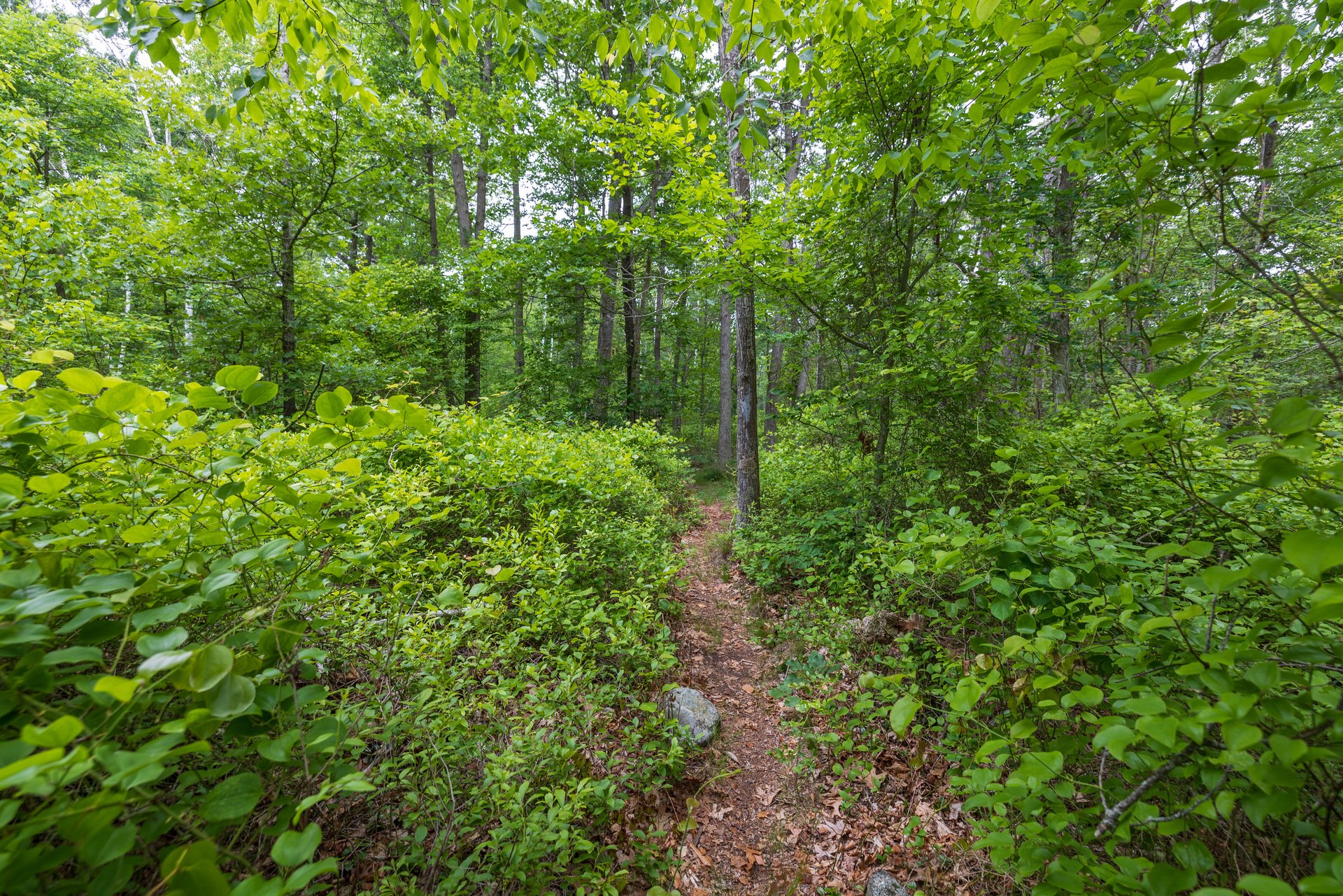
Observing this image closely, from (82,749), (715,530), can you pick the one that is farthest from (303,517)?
(715,530)

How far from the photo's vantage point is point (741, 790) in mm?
3078

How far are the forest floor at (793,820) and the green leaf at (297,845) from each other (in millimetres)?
2336

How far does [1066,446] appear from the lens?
3182 mm

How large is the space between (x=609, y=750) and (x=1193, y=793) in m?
2.72

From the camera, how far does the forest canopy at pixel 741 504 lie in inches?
41.3

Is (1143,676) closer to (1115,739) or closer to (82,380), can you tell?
(1115,739)

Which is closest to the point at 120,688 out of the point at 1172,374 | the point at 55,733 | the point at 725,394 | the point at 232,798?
the point at 55,733

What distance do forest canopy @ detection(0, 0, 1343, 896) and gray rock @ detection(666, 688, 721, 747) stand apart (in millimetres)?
246

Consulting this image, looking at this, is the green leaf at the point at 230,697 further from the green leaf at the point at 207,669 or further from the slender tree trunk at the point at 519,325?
the slender tree trunk at the point at 519,325

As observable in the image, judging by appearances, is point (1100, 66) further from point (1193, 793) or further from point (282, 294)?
point (282, 294)

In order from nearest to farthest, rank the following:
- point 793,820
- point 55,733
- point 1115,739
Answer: point 55,733, point 1115,739, point 793,820

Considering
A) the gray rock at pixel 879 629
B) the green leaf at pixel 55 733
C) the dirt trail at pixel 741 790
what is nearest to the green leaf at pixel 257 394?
the green leaf at pixel 55 733

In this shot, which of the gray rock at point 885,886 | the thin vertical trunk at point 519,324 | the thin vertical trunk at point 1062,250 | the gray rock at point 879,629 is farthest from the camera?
the thin vertical trunk at point 519,324

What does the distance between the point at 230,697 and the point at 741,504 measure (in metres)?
6.32
